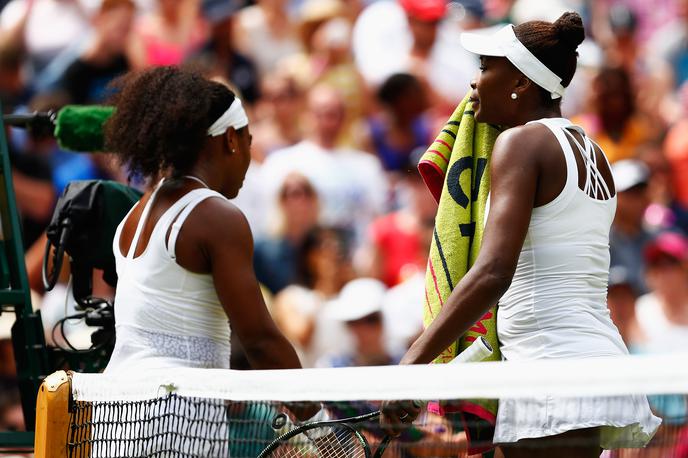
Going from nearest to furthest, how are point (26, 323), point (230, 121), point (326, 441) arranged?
point (326, 441) < point (230, 121) < point (26, 323)

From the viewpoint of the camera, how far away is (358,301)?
800cm

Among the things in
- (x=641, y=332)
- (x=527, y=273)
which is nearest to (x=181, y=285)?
(x=527, y=273)

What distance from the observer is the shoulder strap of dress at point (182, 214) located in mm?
3756

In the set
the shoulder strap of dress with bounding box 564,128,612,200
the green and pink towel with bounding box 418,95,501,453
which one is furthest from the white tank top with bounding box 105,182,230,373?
the shoulder strap of dress with bounding box 564,128,612,200

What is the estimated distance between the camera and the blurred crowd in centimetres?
803

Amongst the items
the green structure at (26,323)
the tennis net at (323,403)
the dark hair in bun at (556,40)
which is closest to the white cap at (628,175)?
the green structure at (26,323)

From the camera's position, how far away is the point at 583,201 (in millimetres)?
3420

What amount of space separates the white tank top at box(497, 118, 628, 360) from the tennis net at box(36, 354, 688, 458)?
0.19m

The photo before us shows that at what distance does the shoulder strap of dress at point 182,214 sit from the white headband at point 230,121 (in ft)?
0.88

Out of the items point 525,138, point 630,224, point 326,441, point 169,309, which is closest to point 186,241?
point 169,309

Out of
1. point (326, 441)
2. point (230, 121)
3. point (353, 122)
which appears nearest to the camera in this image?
point (326, 441)

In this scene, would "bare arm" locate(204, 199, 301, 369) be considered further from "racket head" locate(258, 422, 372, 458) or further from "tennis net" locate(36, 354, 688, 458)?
"racket head" locate(258, 422, 372, 458)

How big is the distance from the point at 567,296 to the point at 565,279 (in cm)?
5

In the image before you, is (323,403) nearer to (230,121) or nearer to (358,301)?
(230,121)
